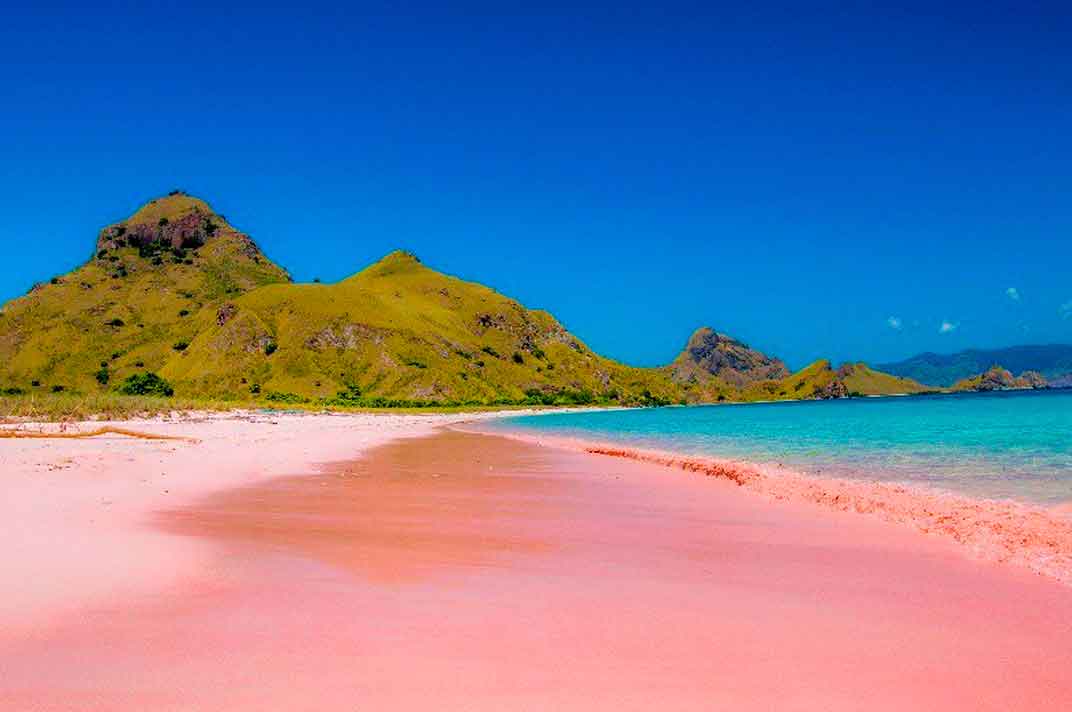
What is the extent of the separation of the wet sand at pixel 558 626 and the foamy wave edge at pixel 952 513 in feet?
1.63

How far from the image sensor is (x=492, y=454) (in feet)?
94.8

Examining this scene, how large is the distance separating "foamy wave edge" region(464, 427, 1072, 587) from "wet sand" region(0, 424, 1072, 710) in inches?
19.5

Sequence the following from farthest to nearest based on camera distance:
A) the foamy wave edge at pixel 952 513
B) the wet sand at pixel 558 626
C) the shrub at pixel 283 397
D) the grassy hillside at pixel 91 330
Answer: the grassy hillside at pixel 91 330 → the shrub at pixel 283 397 → the foamy wave edge at pixel 952 513 → the wet sand at pixel 558 626

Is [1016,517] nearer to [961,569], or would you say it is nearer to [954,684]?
[961,569]

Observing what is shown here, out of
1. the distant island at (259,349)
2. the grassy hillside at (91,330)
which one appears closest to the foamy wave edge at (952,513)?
the distant island at (259,349)

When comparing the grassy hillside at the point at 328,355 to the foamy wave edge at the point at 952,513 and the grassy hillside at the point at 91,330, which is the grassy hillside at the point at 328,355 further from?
the foamy wave edge at the point at 952,513

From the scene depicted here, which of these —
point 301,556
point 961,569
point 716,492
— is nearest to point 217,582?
point 301,556

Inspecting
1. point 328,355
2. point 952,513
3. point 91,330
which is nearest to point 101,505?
point 952,513

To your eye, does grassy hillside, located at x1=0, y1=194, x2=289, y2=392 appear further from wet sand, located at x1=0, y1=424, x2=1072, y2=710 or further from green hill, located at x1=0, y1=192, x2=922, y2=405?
wet sand, located at x1=0, y1=424, x2=1072, y2=710

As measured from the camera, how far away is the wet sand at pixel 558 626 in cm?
452

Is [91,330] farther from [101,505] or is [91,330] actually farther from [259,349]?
[101,505]

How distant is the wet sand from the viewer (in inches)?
178

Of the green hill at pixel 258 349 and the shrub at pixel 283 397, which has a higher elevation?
the green hill at pixel 258 349

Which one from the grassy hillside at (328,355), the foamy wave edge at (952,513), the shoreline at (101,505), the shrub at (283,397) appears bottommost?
the shoreline at (101,505)
